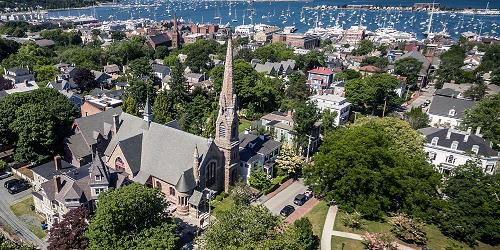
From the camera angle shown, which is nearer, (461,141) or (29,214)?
(29,214)

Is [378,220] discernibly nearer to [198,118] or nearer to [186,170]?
[186,170]

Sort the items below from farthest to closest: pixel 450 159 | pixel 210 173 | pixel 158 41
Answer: pixel 158 41, pixel 450 159, pixel 210 173

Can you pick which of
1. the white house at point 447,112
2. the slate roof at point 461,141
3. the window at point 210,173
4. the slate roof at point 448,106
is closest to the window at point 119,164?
the window at point 210,173

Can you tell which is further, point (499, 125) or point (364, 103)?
point (364, 103)

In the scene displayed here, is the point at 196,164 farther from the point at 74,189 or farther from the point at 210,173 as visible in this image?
the point at 74,189

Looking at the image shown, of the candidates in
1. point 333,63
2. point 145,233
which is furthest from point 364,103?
point 145,233

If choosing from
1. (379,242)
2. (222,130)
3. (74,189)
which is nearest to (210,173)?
(222,130)
